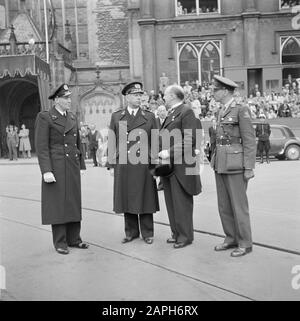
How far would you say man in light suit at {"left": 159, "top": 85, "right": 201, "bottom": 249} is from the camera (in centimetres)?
632

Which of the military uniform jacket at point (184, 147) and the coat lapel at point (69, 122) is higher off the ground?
the coat lapel at point (69, 122)

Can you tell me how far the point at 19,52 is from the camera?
24.9 metres

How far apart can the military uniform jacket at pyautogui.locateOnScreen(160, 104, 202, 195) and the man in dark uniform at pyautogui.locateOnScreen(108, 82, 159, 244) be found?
1.53ft

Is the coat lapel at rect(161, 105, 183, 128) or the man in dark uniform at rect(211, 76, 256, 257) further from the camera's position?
the coat lapel at rect(161, 105, 183, 128)

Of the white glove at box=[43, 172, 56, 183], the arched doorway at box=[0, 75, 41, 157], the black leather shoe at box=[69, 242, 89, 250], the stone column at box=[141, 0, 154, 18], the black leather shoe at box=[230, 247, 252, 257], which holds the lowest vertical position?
the black leather shoe at box=[69, 242, 89, 250]

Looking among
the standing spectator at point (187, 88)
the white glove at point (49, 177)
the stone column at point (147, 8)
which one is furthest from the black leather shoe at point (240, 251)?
the stone column at point (147, 8)

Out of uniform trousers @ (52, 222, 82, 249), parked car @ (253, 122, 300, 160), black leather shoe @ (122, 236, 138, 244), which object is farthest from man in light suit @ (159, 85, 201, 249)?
parked car @ (253, 122, 300, 160)

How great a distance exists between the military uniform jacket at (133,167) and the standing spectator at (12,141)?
20.0m

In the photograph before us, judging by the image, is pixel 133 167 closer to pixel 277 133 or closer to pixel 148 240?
pixel 148 240

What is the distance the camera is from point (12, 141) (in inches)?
1030

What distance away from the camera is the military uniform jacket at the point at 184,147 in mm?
6316

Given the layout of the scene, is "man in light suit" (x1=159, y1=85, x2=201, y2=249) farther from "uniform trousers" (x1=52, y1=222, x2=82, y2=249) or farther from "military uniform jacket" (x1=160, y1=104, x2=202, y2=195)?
"uniform trousers" (x1=52, y1=222, x2=82, y2=249)

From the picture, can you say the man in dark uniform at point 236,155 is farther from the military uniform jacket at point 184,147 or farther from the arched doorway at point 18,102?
the arched doorway at point 18,102
